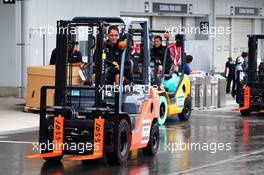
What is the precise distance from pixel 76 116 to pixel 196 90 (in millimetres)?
13137

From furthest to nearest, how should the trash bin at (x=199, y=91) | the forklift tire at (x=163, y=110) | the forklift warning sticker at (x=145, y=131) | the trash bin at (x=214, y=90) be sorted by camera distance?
the trash bin at (x=214, y=90)
the trash bin at (x=199, y=91)
the forklift tire at (x=163, y=110)
the forklift warning sticker at (x=145, y=131)

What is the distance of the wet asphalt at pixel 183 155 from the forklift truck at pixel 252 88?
3.05 m

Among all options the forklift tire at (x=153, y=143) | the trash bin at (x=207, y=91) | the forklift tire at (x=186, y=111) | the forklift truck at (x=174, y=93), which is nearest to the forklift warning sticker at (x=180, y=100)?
the forklift truck at (x=174, y=93)

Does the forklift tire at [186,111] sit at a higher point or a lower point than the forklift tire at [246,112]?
higher

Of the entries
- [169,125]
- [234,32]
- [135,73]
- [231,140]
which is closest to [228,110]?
[169,125]

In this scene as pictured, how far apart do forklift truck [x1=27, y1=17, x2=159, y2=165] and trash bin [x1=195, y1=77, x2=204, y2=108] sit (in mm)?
11847

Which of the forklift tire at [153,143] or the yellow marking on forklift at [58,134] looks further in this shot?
the forklift tire at [153,143]

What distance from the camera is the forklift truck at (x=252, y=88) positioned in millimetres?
24375

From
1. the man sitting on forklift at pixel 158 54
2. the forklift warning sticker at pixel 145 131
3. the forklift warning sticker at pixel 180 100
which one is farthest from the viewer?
the forklift warning sticker at pixel 180 100

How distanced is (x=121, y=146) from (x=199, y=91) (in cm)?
1294

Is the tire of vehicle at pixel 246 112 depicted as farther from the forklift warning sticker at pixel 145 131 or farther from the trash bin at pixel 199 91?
the forklift warning sticker at pixel 145 131

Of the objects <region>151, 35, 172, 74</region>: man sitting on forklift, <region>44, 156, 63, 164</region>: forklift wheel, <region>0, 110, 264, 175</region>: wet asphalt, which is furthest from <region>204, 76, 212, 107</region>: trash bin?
<region>44, 156, 63, 164</region>: forklift wheel

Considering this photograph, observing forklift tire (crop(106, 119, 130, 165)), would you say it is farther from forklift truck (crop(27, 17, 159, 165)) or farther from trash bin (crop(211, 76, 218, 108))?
trash bin (crop(211, 76, 218, 108))

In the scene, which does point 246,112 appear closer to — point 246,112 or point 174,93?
point 246,112
